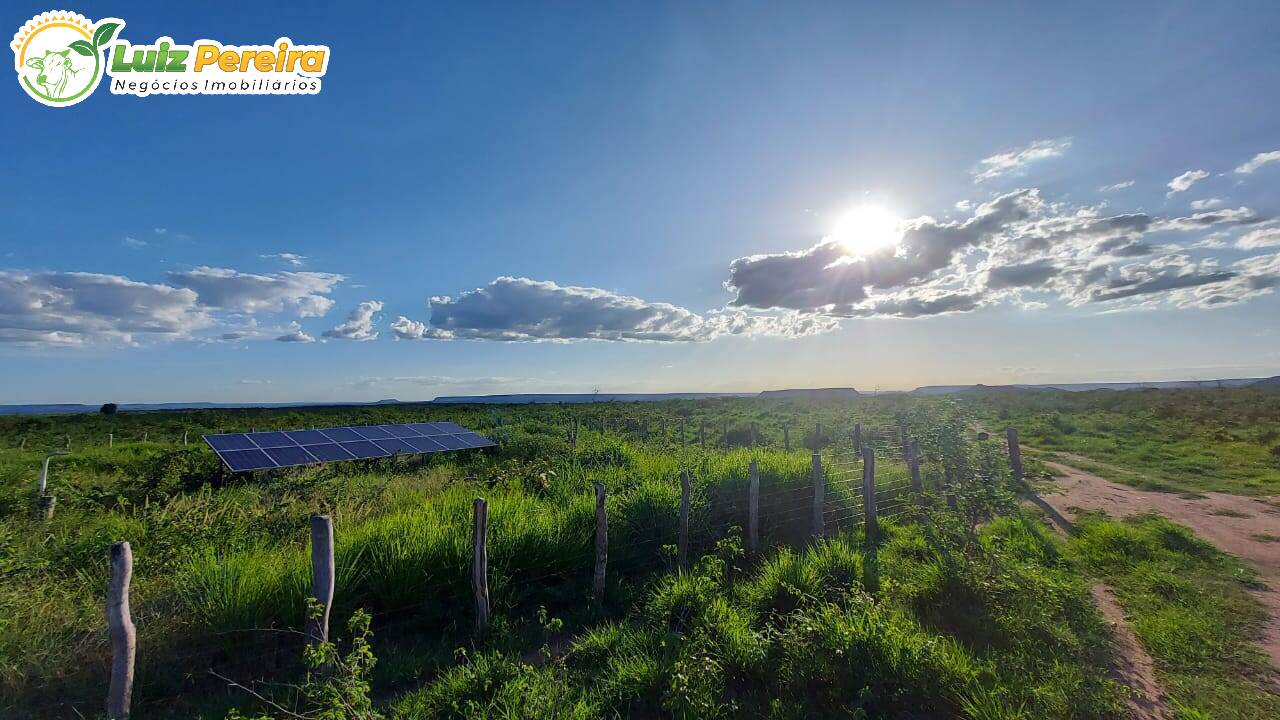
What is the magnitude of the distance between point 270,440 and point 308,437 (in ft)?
4.01

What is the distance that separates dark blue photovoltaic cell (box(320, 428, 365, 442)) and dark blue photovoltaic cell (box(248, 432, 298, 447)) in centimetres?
131

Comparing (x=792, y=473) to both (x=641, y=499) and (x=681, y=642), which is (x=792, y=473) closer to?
(x=641, y=499)

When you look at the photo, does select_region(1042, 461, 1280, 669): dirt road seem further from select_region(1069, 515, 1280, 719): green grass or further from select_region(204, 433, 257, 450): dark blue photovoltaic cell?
select_region(204, 433, 257, 450): dark blue photovoltaic cell

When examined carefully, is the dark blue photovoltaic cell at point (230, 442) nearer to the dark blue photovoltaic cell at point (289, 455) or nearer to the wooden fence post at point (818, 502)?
the dark blue photovoltaic cell at point (289, 455)

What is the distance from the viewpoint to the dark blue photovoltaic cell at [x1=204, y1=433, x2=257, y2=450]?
14194 mm

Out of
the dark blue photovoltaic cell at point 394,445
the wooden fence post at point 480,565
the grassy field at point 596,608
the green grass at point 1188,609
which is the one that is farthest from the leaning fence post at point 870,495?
the dark blue photovoltaic cell at point 394,445

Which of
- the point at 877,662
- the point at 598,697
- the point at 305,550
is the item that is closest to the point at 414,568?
the point at 305,550

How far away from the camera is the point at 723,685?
5.08 m

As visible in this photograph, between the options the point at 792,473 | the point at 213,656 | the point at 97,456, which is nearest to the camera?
the point at 213,656

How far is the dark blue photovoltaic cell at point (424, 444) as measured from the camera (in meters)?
16.9

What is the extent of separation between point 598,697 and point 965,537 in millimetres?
6000

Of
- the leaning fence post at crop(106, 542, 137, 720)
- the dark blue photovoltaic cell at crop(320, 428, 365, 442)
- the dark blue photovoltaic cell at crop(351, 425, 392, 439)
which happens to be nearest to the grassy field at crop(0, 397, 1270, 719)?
the leaning fence post at crop(106, 542, 137, 720)

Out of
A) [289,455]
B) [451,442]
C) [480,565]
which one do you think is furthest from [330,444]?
[480,565]

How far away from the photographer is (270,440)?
1549cm
